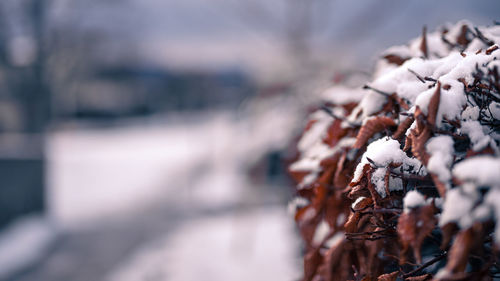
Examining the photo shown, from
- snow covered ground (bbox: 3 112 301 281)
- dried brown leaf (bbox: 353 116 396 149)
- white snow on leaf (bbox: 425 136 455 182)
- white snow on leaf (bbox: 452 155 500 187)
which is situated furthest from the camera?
snow covered ground (bbox: 3 112 301 281)

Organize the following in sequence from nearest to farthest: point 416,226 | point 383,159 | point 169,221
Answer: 1. point 416,226
2. point 383,159
3. point 169,221

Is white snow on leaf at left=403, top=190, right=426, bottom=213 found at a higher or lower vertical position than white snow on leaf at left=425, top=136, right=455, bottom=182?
lower

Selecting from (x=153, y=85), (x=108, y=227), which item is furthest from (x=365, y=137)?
(x=153, y=85)

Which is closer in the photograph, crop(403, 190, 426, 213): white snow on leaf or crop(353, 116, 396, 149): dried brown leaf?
crop(403, 190, 426, 213): white snow on leaf

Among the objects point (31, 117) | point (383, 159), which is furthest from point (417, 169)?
point (31, 117)

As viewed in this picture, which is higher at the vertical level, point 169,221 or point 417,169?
point 417,169

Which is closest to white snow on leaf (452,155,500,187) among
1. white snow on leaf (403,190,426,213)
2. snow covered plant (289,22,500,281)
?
snow covered plant (289,22,500,281)

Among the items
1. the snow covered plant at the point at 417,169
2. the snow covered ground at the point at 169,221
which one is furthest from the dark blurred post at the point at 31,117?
the snow covered plant at the point at 417,169

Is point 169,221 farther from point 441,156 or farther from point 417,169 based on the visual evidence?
point 441,156

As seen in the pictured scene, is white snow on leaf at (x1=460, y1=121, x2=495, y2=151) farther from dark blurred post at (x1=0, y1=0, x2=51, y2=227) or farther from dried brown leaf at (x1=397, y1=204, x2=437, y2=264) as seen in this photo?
dark blurred post at (x1=0, y1=0, x2=51, y2=227)
